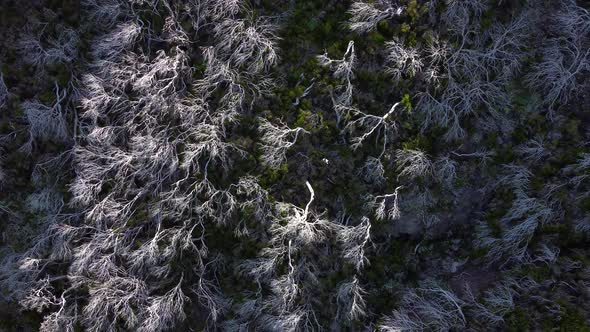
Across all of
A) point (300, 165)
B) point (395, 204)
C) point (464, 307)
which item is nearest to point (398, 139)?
point (395, 204)

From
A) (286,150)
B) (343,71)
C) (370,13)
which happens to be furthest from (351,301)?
(370,13)

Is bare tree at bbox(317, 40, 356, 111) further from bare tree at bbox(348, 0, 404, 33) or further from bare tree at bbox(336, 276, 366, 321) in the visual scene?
bare tree at bbox(336, 276, 366, 321)

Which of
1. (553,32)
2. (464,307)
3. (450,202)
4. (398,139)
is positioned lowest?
(464,307)

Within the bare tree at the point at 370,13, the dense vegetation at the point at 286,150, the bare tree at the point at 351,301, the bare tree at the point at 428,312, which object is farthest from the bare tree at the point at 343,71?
the bare tree at the point at 428,312

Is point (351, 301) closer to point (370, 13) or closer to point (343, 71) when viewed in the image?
point (343, 71)

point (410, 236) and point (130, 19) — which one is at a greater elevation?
point (130, 19)

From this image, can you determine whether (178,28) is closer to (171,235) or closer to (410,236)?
(171,235)

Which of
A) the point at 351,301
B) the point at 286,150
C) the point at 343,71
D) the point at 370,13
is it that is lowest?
the point at 351,301

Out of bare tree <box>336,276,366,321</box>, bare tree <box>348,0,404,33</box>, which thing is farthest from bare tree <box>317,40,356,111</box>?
bare tree <box>336,276,366,321</box>
